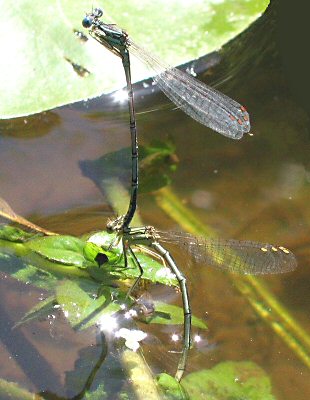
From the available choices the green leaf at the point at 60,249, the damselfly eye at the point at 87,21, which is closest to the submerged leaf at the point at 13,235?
the green leaf at the point at 60,249

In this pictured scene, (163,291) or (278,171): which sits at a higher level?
(278,171)

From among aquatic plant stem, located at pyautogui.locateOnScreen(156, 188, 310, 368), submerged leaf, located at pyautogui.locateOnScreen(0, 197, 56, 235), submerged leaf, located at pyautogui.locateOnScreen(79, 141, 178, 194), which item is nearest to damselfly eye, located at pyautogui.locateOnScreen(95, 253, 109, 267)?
submerged leaf, located at pyautogui.locateOnScreen(0, 197, 56, 235)

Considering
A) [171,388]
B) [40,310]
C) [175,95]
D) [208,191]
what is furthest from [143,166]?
[171,388]

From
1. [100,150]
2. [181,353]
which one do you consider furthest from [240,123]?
[181,353]

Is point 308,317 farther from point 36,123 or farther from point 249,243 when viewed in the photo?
point 36,123

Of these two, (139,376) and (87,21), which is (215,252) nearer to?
(139,376)

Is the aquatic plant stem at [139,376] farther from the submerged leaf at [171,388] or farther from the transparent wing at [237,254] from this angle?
the transparent wing at [237,254]

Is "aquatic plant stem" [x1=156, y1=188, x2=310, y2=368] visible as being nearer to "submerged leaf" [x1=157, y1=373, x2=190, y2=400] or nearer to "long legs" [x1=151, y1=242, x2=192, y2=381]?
"long legs" [x1=151, y1=242, x2=192, y2=381]
